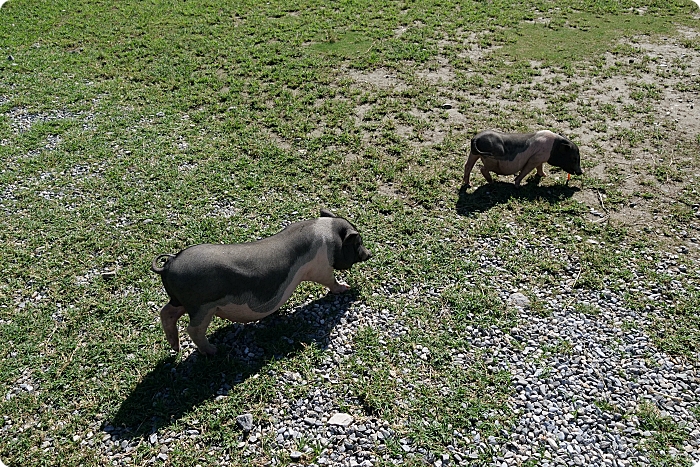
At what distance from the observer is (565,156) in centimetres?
884

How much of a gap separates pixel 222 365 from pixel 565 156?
630 cm

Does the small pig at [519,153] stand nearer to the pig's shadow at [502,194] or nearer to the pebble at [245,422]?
the pig's shadow at [502,194]

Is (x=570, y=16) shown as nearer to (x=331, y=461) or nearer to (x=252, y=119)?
(x=252, y=119)

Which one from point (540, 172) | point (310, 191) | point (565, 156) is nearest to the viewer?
point (565, 156)

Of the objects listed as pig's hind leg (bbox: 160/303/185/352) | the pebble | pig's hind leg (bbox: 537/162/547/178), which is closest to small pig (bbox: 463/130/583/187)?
pig's hind leg (bbox: 537/162/547/178)

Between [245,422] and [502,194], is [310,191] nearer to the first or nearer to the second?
[502,194]

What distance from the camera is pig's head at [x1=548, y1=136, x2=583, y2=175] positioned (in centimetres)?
880

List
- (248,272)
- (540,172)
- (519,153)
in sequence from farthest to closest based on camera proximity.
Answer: (540,172) < (519,153) < (248,272)

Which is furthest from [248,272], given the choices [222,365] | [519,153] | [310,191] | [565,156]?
[565,156]

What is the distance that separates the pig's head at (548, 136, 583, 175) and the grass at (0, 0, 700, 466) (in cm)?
35

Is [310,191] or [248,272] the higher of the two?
[248,272]

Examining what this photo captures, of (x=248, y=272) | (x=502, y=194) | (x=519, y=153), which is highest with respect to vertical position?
(x=248, y=272)

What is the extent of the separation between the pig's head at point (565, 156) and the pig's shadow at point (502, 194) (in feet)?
1.06

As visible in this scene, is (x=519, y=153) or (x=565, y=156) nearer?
(x=519, y=153)
